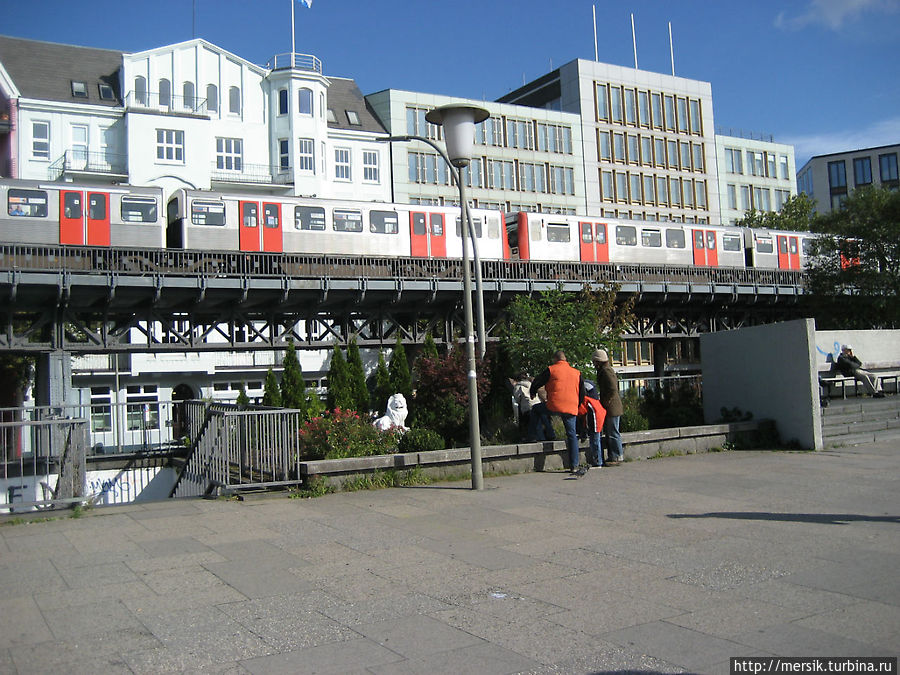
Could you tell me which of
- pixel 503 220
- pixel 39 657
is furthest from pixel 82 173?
pixel 39 657

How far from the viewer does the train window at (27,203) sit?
28.0m

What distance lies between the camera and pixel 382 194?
200ft

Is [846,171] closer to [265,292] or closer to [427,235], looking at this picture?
[427,235]

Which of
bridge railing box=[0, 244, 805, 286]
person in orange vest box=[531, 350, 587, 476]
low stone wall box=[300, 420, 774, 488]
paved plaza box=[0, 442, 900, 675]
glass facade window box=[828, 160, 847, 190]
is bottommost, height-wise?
paved plaza box=[0, 442, 900, 675]

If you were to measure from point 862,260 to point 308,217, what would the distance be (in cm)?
2529

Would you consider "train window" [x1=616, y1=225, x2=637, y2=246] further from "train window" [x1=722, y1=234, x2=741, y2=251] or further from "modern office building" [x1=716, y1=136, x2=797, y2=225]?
"modern office building" [x1=716, y1=136, x2=797, y2=225]

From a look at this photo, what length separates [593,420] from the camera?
1331cm

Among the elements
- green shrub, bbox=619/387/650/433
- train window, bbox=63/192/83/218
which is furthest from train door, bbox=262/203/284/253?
green shrub, bbox=619/387/650/433

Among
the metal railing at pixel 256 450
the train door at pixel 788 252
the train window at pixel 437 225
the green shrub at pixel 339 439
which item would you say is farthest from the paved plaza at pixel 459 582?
the train door at pixel 788 252

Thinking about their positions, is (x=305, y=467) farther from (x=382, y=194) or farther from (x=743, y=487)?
(x=382, y=194)

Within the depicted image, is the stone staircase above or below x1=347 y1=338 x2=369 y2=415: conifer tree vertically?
below

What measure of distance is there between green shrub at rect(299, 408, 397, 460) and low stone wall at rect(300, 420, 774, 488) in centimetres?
52

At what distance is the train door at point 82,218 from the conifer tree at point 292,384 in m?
8.15

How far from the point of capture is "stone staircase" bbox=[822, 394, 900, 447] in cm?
1678
